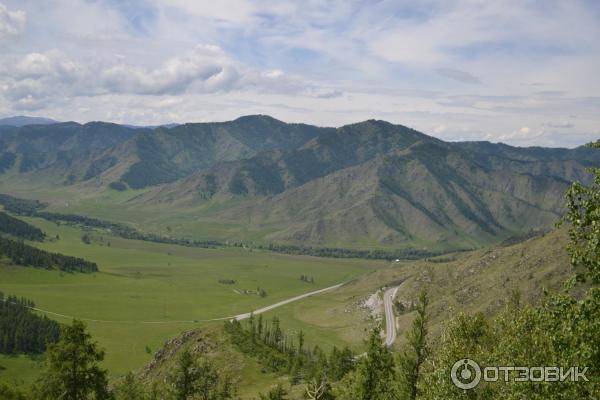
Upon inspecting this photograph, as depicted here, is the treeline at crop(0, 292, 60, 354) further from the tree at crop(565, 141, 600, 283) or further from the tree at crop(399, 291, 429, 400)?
the tree at crop(565, 141, 600, 283)

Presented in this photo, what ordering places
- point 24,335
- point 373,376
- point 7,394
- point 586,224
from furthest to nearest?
point 24,335 < point 7,394 < point 373,376 < point 586,224

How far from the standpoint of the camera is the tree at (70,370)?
150 ft

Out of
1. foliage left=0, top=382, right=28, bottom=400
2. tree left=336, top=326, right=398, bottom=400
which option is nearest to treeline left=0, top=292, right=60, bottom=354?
foliage left=0, top=382, right=28, bottom=400

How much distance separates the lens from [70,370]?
4600 cm

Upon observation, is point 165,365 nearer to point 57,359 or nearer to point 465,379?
point 57,359

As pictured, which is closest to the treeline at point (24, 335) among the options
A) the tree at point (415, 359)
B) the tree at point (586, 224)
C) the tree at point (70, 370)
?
the tree at point (70, 370)

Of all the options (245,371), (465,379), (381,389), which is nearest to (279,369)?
(245,371)

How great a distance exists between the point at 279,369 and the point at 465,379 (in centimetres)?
8674

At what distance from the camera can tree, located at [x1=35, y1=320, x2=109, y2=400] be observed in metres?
45.6

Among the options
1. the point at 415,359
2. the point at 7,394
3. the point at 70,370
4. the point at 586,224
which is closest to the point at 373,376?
the point at 415,359

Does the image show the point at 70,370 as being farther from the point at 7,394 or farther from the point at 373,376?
the point at 373,376

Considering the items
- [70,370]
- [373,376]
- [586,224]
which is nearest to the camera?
[586,224]

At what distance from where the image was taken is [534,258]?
18762 cm

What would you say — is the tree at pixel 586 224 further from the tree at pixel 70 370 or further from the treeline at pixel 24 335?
the treeline at pixel 24 335
